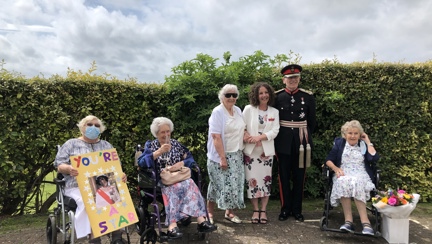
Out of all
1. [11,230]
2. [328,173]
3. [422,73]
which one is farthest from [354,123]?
[11,230]

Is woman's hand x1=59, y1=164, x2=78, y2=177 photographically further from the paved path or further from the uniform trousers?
the uniform trousers

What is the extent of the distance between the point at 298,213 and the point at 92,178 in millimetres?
2840

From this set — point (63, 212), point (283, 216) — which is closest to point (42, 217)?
point (63, 212)

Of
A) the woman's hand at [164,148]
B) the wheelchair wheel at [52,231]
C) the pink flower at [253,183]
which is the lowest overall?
the wheelchair wheel at [52,231]

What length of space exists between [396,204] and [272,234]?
148cm

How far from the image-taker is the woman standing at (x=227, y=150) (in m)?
4.33

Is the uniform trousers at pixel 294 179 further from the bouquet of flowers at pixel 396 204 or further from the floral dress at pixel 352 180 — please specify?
the bouquet of flowers at pixel 396 204

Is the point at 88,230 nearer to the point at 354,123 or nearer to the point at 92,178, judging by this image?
the point at 92,178

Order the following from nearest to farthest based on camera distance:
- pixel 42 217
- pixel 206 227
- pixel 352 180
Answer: pixel 206 227 < pixel 352 180 < pixel 42 217

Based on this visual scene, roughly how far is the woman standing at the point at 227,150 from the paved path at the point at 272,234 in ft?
1.14

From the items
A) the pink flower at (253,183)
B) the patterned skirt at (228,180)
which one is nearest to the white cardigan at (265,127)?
the patterned skirt at (228,180)

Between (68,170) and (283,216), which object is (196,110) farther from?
(68,170)

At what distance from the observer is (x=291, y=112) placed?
183 inches

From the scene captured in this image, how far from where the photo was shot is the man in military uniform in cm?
464
